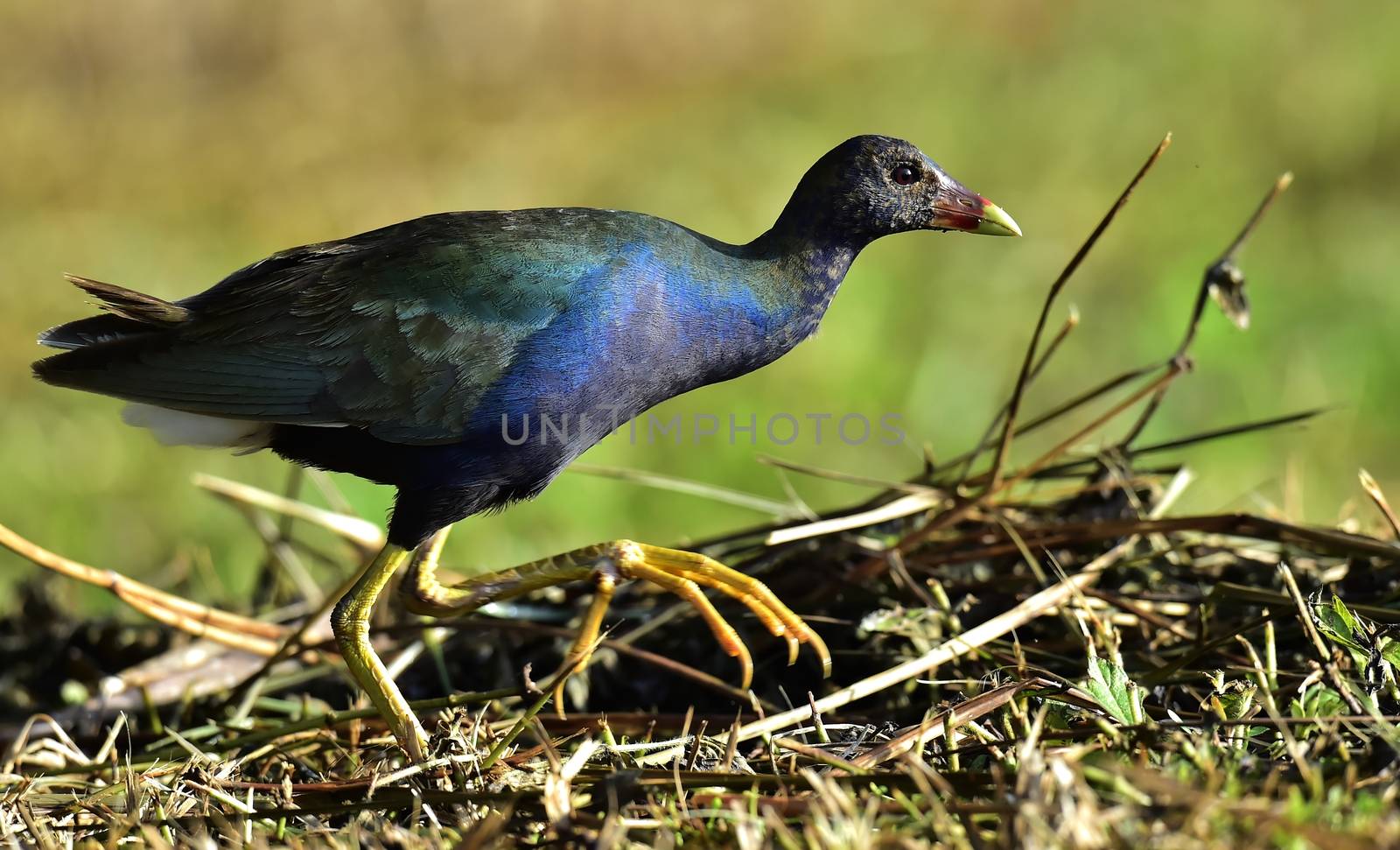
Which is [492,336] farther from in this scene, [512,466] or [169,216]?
[169,216]

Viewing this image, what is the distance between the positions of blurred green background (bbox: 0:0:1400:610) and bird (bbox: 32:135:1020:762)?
1.92 metres

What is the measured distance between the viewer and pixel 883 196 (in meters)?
2.62

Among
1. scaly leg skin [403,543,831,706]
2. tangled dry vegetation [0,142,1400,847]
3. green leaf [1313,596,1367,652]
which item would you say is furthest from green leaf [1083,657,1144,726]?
scaly leg skin [403,543,831,706]

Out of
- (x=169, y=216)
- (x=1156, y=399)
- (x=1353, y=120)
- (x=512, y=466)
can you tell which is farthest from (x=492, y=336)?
(x=1353, y=120)

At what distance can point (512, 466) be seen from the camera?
242 centimetres

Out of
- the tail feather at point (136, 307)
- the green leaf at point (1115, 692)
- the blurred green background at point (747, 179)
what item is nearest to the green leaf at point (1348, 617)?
the green leaf at point (1115, 692)

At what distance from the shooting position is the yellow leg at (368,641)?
7.72 ft

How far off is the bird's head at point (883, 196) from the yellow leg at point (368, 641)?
99cm

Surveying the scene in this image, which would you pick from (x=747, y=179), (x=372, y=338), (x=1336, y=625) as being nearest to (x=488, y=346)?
(x=372, y=338)

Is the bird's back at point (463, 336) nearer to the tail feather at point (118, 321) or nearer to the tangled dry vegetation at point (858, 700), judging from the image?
the tail feather at point (118, 321)

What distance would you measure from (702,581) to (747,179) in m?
3.74

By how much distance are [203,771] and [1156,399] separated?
5.98 ft

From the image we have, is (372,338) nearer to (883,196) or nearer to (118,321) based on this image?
(118,321)

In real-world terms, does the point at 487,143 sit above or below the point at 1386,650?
above
